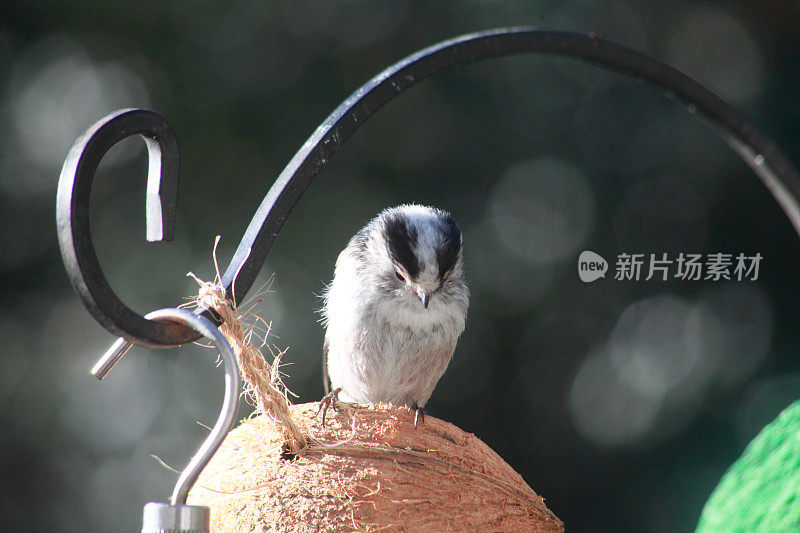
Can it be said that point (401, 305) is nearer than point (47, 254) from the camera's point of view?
Yes

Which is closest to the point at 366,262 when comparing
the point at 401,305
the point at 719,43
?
the point at 401,305

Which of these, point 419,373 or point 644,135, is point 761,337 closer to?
point 644,135

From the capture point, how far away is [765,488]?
0.92 meters

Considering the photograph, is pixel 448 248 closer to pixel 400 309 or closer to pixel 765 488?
pixel 400 309

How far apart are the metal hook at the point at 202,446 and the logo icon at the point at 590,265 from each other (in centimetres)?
174

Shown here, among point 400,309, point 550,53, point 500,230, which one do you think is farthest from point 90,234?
point 500,230

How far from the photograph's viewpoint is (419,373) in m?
1.61

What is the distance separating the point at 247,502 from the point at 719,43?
83.3 inches

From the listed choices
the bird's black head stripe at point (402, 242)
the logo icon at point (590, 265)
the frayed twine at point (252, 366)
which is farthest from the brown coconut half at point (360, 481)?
the logo icon at point (590, 265)

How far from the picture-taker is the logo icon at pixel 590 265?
2.28m

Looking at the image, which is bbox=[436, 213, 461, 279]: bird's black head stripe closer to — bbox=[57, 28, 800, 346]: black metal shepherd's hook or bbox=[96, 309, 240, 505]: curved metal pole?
bbox=[57, 28, 800, 346]: black metal shepherd's hook

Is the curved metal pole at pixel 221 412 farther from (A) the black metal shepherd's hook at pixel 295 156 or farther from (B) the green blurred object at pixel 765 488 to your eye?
(B) the green blurred object at pixel 765 488

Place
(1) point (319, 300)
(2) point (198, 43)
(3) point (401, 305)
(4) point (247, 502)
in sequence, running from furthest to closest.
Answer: (2) point (198, 43) → (1) point (319, 300) → (3) point (401, 305) → (4) point (247, 502)

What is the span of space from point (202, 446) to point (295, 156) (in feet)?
1.22
